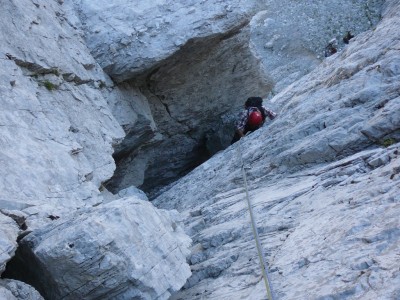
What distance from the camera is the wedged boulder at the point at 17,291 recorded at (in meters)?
5.00

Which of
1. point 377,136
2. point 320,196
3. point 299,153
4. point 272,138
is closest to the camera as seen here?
point 320,196

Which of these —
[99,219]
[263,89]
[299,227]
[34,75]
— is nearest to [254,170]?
[299,227]

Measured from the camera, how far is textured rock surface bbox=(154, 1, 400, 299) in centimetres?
505

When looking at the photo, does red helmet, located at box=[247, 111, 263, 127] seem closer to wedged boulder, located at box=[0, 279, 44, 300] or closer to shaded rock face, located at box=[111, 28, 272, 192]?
shaded rock face, located at box=[111, 28, 272, 192]

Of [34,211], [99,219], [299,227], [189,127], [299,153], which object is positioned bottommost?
[299,227]

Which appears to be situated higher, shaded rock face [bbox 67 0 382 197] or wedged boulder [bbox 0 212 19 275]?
shaded rock face [bbox 67 0 382 197]

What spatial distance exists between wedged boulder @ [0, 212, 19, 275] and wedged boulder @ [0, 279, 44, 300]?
0.17m

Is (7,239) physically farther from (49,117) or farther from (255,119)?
(255,119)

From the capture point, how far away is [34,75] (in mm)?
10453

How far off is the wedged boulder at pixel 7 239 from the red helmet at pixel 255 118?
968 cm

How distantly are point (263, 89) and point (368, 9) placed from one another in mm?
26831

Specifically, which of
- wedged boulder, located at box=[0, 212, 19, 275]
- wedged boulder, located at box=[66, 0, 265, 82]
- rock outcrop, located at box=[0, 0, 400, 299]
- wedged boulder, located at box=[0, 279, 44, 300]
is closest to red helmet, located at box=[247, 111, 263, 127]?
rock outcrop, located at box=[0, 0, 400, 299]

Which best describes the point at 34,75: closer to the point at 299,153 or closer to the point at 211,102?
the point at 299,153

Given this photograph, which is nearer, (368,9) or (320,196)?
(320,196)
